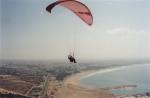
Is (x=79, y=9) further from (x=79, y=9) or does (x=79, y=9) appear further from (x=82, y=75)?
(x=82, y=75)

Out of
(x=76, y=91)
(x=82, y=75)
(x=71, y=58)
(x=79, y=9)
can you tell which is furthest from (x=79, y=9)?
(x=76, y=91)

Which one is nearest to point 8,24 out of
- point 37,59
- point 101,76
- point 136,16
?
point 37,59

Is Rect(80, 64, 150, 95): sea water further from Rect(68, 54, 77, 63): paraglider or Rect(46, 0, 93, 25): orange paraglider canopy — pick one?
Rect(46, 0, 93, 25): orange paraglider canopy

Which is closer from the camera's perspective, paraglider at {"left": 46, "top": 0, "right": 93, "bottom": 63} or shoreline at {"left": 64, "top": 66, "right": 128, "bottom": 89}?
paraglider at {"left": 46, "top": 0, "right": 93, "bottom": 63}

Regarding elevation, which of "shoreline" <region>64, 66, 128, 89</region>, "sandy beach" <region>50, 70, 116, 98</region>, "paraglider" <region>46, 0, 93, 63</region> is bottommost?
"sandy beach" <region>50, 70, 116, 98</region>

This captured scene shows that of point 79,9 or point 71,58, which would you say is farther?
point 71,58

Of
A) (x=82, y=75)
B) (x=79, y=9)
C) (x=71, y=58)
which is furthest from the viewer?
(x=82, y=75)

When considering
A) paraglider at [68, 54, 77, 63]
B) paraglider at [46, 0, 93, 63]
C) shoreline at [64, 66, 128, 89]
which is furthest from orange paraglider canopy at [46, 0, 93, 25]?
shoreline at [64, 66, 128, 89]

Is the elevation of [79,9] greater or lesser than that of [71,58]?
greater

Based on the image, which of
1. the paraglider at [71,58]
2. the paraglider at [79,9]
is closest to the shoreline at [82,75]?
the paraglider at [71,58]
